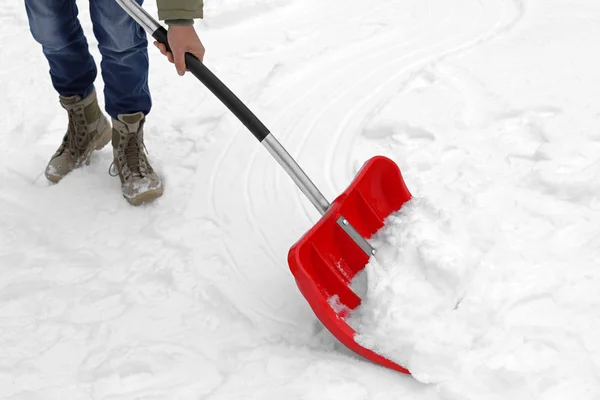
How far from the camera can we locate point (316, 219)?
Answer: 1.91 metres

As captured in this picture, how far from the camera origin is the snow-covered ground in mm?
1359

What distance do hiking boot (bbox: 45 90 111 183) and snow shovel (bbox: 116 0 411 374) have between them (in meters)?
0.60

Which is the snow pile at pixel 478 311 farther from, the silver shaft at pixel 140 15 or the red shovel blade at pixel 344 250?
the silver shaft at pixel 140 15

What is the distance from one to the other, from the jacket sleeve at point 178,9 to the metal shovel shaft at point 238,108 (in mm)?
116

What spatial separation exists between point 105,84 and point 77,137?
0.28 meters

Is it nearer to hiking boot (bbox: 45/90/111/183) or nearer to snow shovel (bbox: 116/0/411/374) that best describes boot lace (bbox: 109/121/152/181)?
hiking boot (bbox: 45/90/111/183)

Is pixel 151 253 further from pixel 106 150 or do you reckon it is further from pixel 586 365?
pixel 586 365

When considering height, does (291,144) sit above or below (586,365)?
below

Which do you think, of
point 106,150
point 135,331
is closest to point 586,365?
point 135,331

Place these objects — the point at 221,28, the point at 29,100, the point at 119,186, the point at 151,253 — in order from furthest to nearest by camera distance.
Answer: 1. the point at 221,28
2. the point at 29,100
3. the point at 119,186
4. the point at 151,253

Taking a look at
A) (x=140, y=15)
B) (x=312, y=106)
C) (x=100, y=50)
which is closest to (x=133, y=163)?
(x=100, y=50)

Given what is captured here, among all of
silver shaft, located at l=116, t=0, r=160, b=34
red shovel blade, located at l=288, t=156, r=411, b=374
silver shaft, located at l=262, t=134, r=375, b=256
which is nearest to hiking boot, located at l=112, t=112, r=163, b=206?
silver shaft, located at l=116, t=0, r=160, b=34

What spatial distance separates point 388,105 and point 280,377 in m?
1.35

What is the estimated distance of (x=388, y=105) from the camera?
238 centimetres
